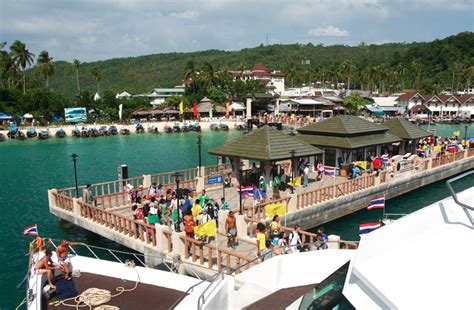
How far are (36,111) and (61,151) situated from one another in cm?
2912

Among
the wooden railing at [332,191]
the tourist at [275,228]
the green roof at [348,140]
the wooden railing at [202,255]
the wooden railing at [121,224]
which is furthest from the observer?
the green roof at [348,140]

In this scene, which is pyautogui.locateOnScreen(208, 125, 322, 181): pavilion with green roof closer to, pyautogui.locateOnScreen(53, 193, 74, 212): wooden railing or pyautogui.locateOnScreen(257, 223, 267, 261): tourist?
pyautogui.locateOnScreen(257, 223, 267, 261): tourist

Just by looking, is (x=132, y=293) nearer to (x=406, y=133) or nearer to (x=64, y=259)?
(x=64, y=259)

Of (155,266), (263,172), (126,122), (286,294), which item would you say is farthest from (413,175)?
(126,122)

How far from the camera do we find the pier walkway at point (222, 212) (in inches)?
545

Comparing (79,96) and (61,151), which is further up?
(79,96)

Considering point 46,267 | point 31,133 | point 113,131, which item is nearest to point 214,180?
point 46,267

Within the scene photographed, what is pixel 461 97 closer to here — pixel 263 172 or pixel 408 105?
pixel 408 105

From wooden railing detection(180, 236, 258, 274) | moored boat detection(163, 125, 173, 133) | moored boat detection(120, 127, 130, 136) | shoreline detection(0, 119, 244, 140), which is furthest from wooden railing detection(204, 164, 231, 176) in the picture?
shoreline detection(0, 119, 244, 140)

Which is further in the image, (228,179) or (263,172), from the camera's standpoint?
(228,179)

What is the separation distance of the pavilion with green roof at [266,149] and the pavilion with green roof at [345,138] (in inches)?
148

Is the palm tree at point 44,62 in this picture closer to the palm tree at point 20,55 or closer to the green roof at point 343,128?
the palm tree at point 20,55

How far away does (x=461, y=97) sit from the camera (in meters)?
96.3

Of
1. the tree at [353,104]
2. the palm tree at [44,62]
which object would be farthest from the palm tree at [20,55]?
the tree at [353,104]
